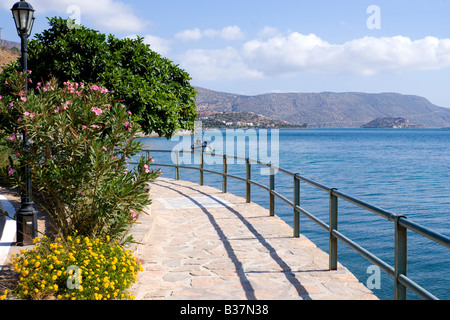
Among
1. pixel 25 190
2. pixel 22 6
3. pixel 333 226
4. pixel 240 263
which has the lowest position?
pixel 240 263

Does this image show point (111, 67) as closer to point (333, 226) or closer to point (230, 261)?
point (230, 261)

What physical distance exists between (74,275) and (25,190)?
2.51 m

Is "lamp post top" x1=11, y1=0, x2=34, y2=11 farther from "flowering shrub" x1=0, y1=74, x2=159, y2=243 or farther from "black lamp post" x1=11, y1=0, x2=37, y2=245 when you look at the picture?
"flowering shrub" x1=0, y1=74, x2=159, y2=243

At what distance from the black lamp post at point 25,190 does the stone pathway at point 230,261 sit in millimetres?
1699

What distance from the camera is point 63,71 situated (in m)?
11.1

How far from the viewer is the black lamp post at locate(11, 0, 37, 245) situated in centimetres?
693

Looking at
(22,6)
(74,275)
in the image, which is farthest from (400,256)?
(22,6)

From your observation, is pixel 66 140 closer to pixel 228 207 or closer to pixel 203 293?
pixel 203 293

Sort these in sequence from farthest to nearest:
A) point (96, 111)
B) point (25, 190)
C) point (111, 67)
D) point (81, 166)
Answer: point (111, 67), point (25, 190), point (96, 111), point (81, 166)

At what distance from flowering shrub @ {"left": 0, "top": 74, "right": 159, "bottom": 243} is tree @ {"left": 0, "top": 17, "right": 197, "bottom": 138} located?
4.46 meters

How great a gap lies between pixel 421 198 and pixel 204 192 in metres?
21.3

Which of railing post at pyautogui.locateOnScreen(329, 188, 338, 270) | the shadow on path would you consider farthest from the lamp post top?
railing post at pyautogui.locateOnScreen(329, 188, 338, 270)

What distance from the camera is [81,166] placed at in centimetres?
A: 586
